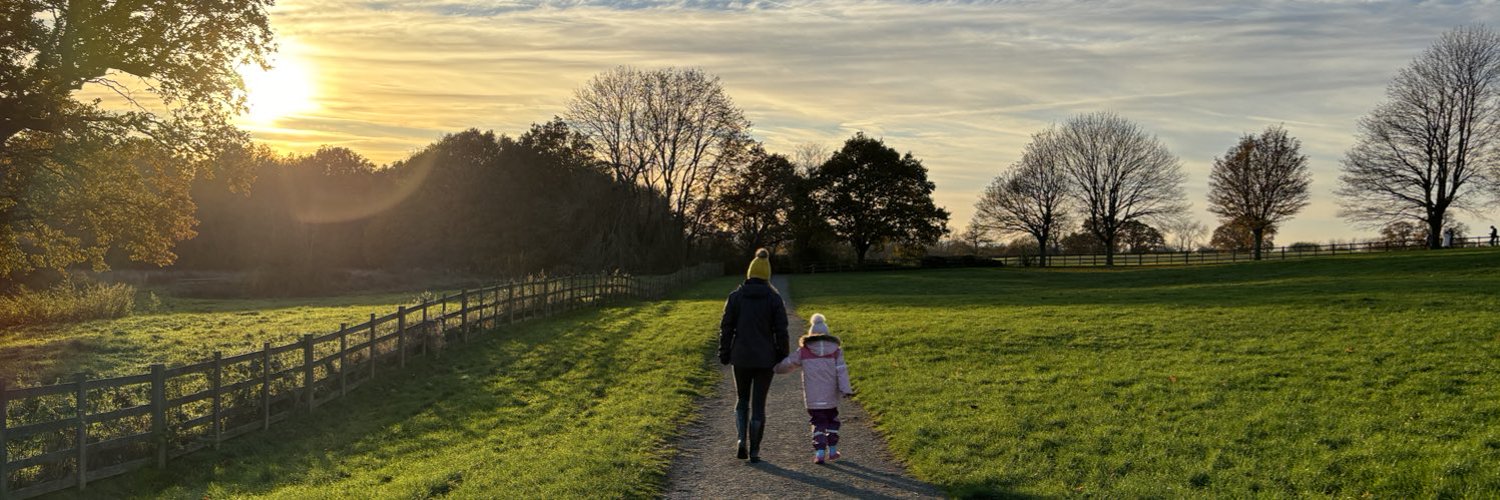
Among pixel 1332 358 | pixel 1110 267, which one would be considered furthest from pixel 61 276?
pixel 1110 267

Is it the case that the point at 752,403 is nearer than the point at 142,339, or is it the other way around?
the point at 752,403

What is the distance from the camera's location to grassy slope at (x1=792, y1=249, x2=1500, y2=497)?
8102 millimetres

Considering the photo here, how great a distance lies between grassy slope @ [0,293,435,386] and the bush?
0.60 meters

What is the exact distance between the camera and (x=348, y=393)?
1488 centimetres

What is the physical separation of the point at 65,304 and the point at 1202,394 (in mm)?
33480

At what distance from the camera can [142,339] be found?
23.1m

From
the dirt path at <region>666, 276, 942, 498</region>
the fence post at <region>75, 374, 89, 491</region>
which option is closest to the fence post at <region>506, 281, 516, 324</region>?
the dirt path at <region>666, 276, 942, 498</region>

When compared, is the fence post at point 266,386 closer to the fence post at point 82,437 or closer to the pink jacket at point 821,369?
the fence post at point 82,437

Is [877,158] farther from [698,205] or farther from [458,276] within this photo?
[458,276]

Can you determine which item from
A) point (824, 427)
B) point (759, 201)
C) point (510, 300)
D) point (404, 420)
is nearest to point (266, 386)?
point (404, 420)

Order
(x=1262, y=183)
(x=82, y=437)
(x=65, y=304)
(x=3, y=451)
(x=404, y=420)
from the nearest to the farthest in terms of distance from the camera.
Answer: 1. (x=3, y=451)
2. (x=82, y=437)
3. (x=404, y=420)
4. (x=65, y=304)
5. (x=1262, y=183)

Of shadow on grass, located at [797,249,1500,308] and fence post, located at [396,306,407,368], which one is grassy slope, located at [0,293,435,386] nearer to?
fence post, located at [396,306,407,368]

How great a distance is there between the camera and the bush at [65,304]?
90.1 feet

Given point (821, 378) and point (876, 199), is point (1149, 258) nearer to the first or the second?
point (876, 199)
